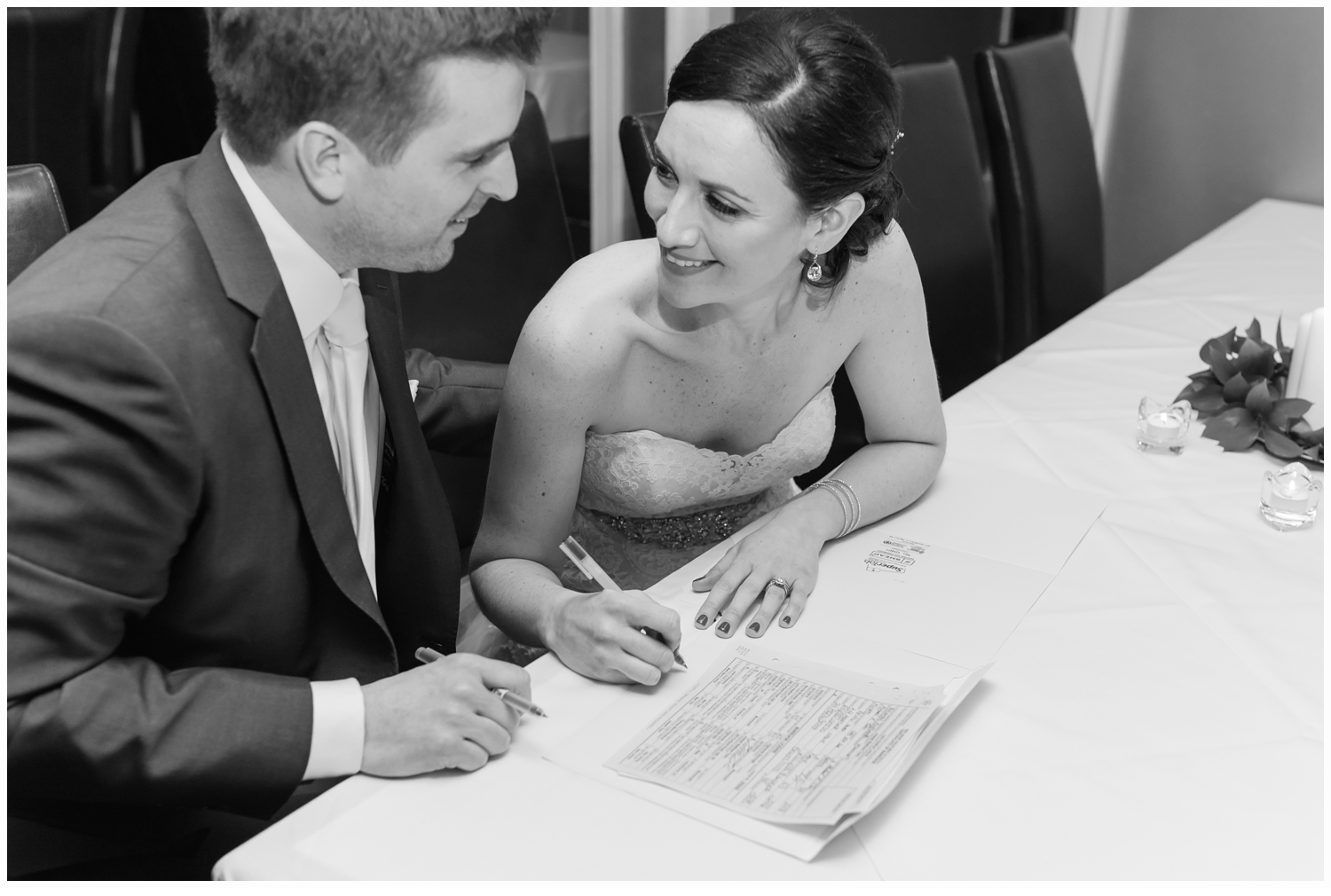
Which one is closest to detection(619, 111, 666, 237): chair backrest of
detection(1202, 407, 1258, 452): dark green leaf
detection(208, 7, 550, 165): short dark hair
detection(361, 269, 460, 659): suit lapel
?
detection(361, 269, 460, 659): suit lapel

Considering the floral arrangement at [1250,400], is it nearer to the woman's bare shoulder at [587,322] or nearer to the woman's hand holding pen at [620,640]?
the woman's bare shoulder at [587,322]

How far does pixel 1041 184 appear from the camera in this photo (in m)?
2.59

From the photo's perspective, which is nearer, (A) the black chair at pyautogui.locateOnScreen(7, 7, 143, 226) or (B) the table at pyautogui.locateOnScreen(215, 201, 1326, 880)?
(B) the table at pyautogui.locateOnScreen(215, 201, 1326, 880)

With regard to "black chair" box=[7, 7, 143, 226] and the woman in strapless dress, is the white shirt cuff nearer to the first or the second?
the woman in strapless dress

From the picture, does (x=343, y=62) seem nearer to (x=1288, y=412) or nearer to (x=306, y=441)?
(x=306, y=441)

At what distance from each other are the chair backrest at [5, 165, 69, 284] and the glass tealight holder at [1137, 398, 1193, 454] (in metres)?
1.38

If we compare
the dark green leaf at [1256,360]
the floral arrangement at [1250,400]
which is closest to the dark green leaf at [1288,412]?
the floral arrangement at [1250,400]

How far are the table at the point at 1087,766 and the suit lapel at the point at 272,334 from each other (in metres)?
0.26

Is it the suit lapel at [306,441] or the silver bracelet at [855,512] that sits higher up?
the suit lapel at [306,441]

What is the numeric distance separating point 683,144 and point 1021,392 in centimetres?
77

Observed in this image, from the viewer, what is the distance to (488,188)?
110 cm

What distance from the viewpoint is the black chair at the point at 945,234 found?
2.23 m

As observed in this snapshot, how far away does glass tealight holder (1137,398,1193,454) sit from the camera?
1.65m

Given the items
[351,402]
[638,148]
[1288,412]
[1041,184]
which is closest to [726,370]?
[638,148]
